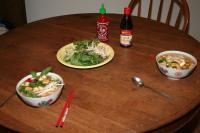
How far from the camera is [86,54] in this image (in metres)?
1.25

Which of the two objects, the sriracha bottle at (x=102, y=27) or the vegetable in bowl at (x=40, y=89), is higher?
the sriracha bottle at (x=102, y=27)

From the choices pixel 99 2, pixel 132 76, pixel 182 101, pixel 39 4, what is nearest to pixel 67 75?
pixel 132 76

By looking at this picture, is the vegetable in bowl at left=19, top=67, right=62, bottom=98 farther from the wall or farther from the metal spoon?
the wall

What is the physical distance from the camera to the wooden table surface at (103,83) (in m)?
0.88

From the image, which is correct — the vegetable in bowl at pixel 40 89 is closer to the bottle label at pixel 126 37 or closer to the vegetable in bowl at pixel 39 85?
the vegetable in bowl at pixel 39 85

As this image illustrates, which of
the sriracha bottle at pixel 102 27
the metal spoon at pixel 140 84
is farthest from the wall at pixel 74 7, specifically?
the metal spoon at pixel 140 84

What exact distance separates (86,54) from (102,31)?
0.68 feet

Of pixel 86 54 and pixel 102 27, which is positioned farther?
pixel 102 27

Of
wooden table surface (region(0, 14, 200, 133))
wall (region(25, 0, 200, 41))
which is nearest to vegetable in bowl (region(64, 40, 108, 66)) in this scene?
wooden table surface (region(0, 14, 200, 133))

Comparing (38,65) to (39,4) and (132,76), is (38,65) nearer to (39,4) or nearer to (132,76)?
(132,76)

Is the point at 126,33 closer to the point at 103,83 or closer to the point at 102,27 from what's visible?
the point at 102,27

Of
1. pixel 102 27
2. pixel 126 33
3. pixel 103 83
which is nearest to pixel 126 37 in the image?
pixel 126 33

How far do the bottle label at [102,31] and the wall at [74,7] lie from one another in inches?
45.5

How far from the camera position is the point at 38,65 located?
1.22 meters
